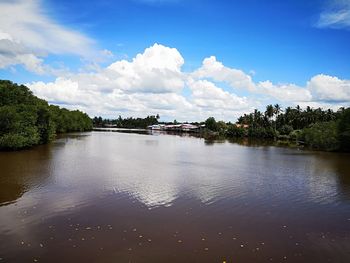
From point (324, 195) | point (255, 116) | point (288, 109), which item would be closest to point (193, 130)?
point (255, 116)

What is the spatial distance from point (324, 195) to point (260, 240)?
12.2m

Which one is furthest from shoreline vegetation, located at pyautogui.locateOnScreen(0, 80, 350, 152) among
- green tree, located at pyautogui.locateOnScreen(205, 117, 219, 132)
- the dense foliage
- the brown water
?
green tree, located at pyautogui.locateOnScreen(205, 117, 219, 132)

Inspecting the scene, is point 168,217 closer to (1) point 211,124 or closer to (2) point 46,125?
(2) point 46,125

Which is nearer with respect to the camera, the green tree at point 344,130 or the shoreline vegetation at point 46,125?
the shoreline vegetation at point 46,125

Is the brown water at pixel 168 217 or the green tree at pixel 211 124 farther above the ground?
the green tree at pixel 211 124

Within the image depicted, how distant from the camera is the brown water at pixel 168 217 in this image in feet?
43.9

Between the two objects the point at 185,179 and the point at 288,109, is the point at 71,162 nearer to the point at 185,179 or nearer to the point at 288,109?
the point at 185,179

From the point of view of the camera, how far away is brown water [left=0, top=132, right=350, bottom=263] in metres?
13.4

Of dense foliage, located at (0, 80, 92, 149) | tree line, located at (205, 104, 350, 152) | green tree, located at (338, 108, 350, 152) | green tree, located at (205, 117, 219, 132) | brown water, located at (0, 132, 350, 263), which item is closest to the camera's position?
brown water, located at (0, 132, 350, 263)

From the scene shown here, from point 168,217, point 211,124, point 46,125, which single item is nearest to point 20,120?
point 46,125

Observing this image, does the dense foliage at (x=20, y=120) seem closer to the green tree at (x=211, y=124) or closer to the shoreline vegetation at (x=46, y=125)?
the shoreline vegetation at (x=46, y=125)

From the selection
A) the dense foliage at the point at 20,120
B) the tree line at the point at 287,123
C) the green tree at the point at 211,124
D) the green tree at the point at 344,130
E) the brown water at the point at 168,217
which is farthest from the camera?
the green tree at the point at 211,124

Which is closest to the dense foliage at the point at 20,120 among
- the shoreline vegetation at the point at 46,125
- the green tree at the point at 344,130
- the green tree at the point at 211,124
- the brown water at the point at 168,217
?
the shoreline vegetation at the point at 46,125

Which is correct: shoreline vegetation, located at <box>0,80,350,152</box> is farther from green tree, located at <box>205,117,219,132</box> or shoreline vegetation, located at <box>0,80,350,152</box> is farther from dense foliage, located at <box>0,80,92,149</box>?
green tree, located at <box>205,117,219,132</box>
